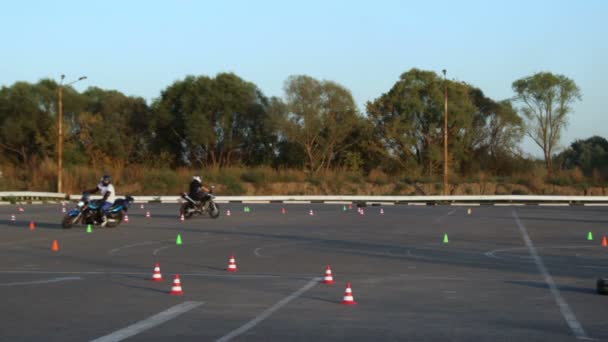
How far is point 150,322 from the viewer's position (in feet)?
34.2

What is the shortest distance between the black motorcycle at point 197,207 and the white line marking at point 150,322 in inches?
901

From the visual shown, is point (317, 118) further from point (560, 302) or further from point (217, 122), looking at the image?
point (560, 302)

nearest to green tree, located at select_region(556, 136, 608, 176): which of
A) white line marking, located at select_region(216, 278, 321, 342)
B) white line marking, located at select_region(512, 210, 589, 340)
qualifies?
white line marking, located at select_region(512, 210, 589, 340)

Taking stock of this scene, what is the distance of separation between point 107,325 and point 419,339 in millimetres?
3514

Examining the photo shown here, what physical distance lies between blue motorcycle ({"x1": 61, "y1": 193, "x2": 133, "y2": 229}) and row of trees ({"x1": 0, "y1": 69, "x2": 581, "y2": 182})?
44.8m

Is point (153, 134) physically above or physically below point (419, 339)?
above

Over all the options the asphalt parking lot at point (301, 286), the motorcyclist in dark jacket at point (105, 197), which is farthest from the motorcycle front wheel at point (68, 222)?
the motorcyclist in dark jacket at point (105, 197)

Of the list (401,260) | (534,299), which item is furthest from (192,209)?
(534,299)

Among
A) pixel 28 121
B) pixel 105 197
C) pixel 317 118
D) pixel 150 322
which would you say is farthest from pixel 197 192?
pixel 28 121

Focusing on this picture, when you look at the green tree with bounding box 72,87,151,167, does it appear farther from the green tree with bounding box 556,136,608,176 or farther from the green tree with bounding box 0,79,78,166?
the green tree with bounding box 556,136,608,176

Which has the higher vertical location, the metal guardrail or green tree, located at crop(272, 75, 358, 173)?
green tree, located at crop(272, 75, 358, 173)

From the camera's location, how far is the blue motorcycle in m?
28.5

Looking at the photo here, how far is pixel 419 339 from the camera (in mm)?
9312

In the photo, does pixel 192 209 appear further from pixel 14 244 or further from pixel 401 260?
pixel 401 260
